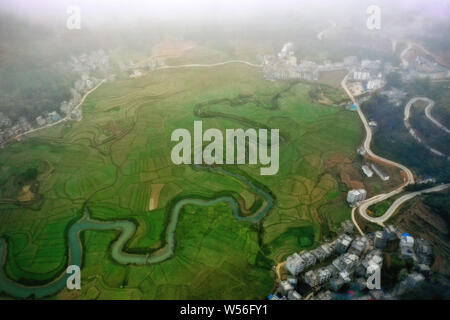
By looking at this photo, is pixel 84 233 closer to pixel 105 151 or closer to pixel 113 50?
pixel 105 151

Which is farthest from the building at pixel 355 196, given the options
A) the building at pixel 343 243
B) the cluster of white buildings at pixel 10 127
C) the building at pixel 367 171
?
the cluster of white buildings at pixel 10 127

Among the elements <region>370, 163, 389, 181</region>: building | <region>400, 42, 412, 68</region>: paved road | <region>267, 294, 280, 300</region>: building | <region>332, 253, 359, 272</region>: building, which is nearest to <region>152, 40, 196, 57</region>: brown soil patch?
<region>400, 42, 412, 68</region>: paved road

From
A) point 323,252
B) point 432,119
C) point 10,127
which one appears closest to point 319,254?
point 323,252

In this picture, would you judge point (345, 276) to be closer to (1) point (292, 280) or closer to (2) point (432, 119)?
(1) point (292, 280)

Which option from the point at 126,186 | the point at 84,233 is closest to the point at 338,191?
the point at 126,186

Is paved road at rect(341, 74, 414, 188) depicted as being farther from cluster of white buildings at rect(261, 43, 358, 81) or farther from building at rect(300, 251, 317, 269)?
building at rect(300, 251, 317, 269)
